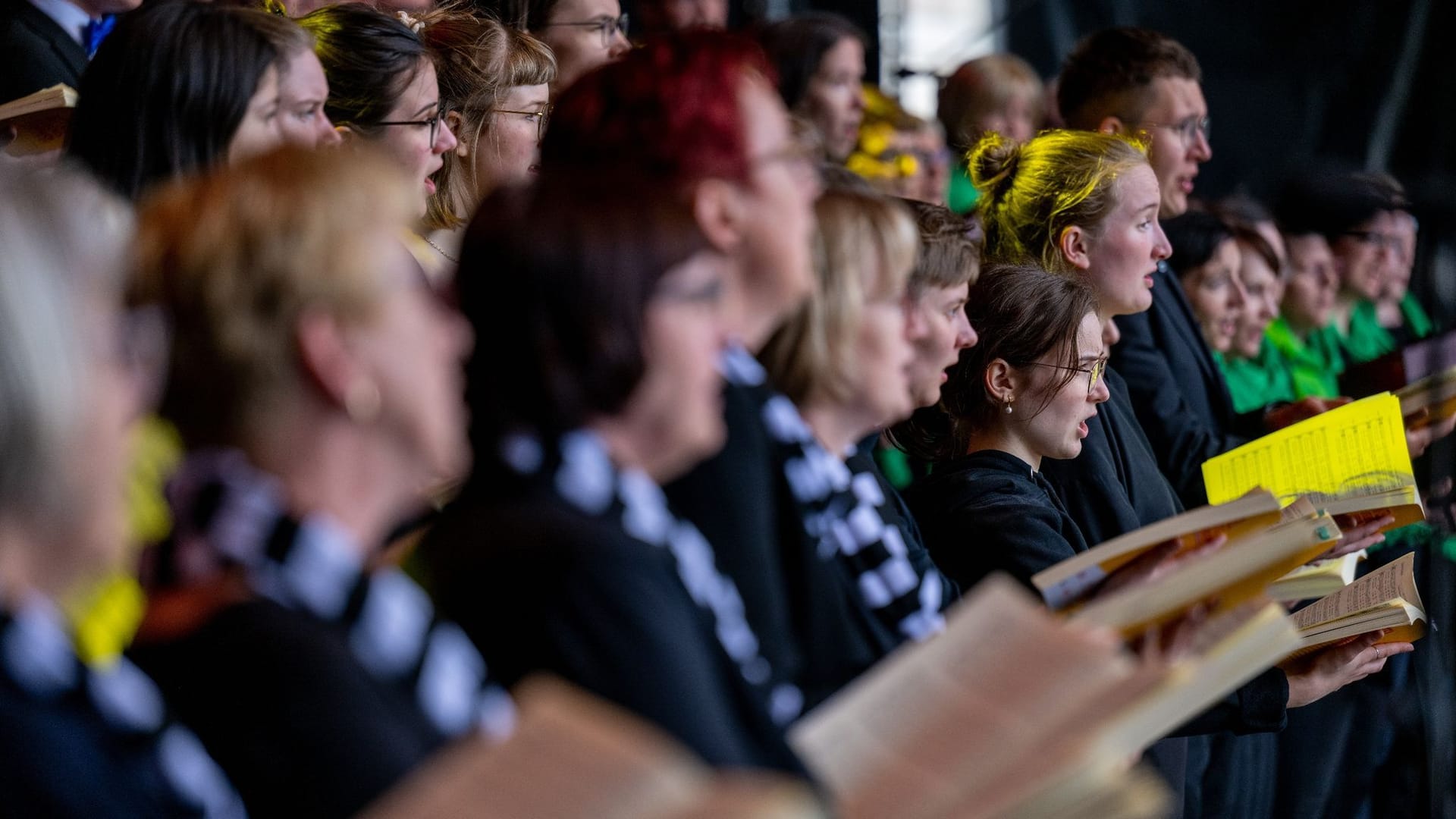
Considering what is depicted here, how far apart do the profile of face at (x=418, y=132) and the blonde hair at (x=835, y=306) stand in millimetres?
886

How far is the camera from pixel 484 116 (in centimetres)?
293

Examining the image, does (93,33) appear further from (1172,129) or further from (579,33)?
(1172,129)

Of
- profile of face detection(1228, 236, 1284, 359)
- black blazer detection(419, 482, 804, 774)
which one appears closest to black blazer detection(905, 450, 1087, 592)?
black blazer detection(419, 482, 804, 774)

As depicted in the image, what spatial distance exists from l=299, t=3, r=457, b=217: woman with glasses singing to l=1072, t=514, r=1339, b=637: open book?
4.71 ft

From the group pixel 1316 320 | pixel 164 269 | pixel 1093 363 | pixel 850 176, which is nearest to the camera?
pixel 164 269

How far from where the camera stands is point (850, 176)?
2.18 metres

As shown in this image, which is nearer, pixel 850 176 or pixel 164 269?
pixel 164 269

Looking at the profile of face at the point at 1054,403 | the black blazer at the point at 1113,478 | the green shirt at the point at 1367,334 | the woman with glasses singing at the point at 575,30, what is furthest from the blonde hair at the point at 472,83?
the green shirt at the point at 1367,334

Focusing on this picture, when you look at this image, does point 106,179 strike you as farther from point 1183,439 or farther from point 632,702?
point 1183,439

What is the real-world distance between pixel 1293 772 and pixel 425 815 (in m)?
3.11

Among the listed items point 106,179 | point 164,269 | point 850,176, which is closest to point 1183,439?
point 850,176

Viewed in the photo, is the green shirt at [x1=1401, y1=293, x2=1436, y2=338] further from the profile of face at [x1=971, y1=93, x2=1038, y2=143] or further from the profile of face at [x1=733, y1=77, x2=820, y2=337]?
the profile of face at [x1=733, y1=77, x2=820, y2=337]

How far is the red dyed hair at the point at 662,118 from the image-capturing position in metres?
1.68

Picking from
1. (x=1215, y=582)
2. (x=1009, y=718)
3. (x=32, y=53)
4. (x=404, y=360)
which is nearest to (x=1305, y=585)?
(x=1215, y=582)
